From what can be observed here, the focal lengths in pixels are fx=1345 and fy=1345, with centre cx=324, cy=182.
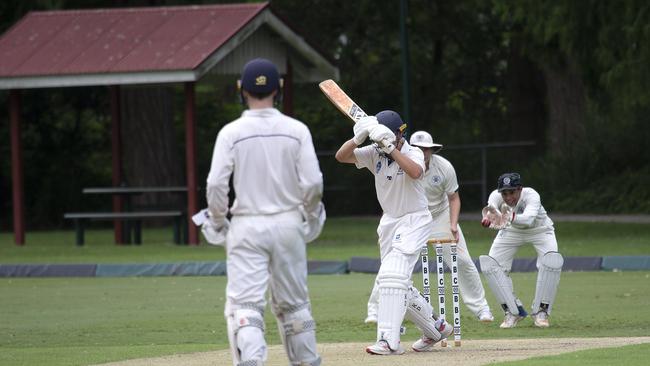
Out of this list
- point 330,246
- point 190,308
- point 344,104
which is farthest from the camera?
point 330,246

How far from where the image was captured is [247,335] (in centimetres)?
738

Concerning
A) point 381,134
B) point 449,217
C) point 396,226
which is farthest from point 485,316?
point 381,134

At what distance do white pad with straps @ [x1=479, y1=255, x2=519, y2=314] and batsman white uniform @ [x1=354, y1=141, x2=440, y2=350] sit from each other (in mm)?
2311

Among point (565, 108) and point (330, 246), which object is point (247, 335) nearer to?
point (330, 246)

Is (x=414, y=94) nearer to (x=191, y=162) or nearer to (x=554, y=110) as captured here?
(x=554, y=110)

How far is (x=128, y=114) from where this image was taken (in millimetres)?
30234

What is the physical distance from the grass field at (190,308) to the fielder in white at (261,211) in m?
2.29

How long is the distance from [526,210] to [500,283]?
28.9 inches

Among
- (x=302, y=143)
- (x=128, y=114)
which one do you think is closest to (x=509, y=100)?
(x=128, y=114)

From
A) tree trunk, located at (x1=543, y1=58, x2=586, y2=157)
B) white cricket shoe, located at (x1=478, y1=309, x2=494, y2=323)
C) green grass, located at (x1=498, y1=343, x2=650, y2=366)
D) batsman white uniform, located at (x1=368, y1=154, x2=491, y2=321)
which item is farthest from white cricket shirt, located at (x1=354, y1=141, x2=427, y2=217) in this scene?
tree trunk, located at (x1=543, y1=58, x2=586, y2=157)

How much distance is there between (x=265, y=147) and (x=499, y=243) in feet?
19.8

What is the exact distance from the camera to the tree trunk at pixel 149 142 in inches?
1182

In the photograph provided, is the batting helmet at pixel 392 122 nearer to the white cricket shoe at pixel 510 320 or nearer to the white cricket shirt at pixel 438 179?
the white cricket shirt at pixel 438 179

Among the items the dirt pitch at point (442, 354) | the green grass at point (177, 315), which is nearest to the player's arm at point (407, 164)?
the dirt pitch at point (442, 354)
